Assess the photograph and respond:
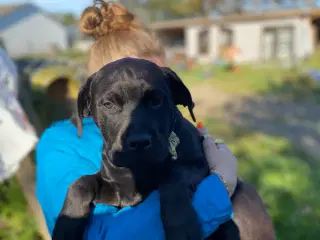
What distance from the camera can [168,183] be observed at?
1.90 meters

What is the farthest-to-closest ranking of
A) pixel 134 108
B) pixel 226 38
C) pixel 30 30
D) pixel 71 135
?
pixel 30 30 → pixel 226 38 → pixel 71 135 → pixel 134 108

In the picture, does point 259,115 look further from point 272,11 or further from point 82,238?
point 272,11

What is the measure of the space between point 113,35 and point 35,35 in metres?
45.2

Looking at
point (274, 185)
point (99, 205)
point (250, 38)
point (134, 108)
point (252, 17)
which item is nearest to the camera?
point (134, 108)

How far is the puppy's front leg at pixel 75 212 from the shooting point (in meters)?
1.90

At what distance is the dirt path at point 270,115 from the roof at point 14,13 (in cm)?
3327

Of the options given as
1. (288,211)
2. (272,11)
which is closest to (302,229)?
(288,211)

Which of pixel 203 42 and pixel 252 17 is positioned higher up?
pixel 252 17

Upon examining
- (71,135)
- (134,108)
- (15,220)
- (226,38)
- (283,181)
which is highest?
(134,108)

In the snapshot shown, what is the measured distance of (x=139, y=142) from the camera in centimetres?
173

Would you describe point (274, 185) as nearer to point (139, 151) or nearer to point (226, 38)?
point (139, 151)

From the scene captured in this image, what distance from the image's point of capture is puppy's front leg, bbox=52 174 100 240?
1896 mm

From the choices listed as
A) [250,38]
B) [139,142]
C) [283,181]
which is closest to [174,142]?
[139,142]

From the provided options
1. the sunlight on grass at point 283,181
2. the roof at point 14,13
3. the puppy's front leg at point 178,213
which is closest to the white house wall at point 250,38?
the sunlight on grass at point 283,181
